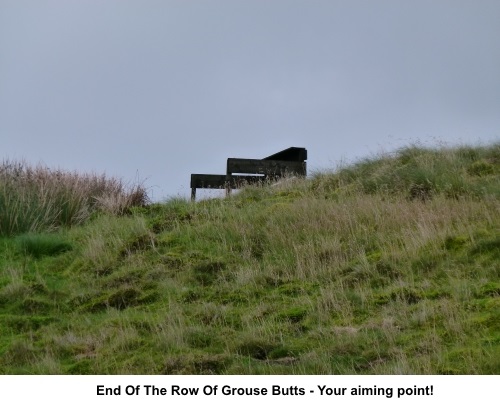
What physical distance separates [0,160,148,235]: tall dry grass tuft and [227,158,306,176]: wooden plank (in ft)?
7.35

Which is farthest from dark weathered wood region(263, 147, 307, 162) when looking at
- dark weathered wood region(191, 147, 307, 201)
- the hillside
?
the hillside

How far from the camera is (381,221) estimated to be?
1287 centimetres

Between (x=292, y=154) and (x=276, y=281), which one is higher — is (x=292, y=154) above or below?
above

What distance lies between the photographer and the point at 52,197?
1733 cm

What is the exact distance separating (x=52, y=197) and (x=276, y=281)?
308 inches

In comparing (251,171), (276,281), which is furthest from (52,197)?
(276,281)

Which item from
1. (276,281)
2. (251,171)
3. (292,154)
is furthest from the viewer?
(292,154)

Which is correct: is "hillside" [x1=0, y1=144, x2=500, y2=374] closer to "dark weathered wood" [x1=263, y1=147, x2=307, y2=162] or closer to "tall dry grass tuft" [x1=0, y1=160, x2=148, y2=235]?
"tall dry grass tuft" [x1=0, y1=160, x2=148, y2=235]

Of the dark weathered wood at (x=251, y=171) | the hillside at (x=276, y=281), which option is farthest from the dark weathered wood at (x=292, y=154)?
the hillside at (x=276, y=281)

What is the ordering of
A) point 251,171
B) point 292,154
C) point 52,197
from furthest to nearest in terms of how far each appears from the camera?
point 292,154, point 251,171, point 52,197

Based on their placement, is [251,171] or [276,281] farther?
[251,171]

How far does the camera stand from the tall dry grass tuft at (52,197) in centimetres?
1611

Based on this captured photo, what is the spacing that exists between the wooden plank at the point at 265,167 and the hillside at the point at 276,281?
8.00 feet

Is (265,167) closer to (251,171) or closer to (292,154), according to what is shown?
(251,171)
